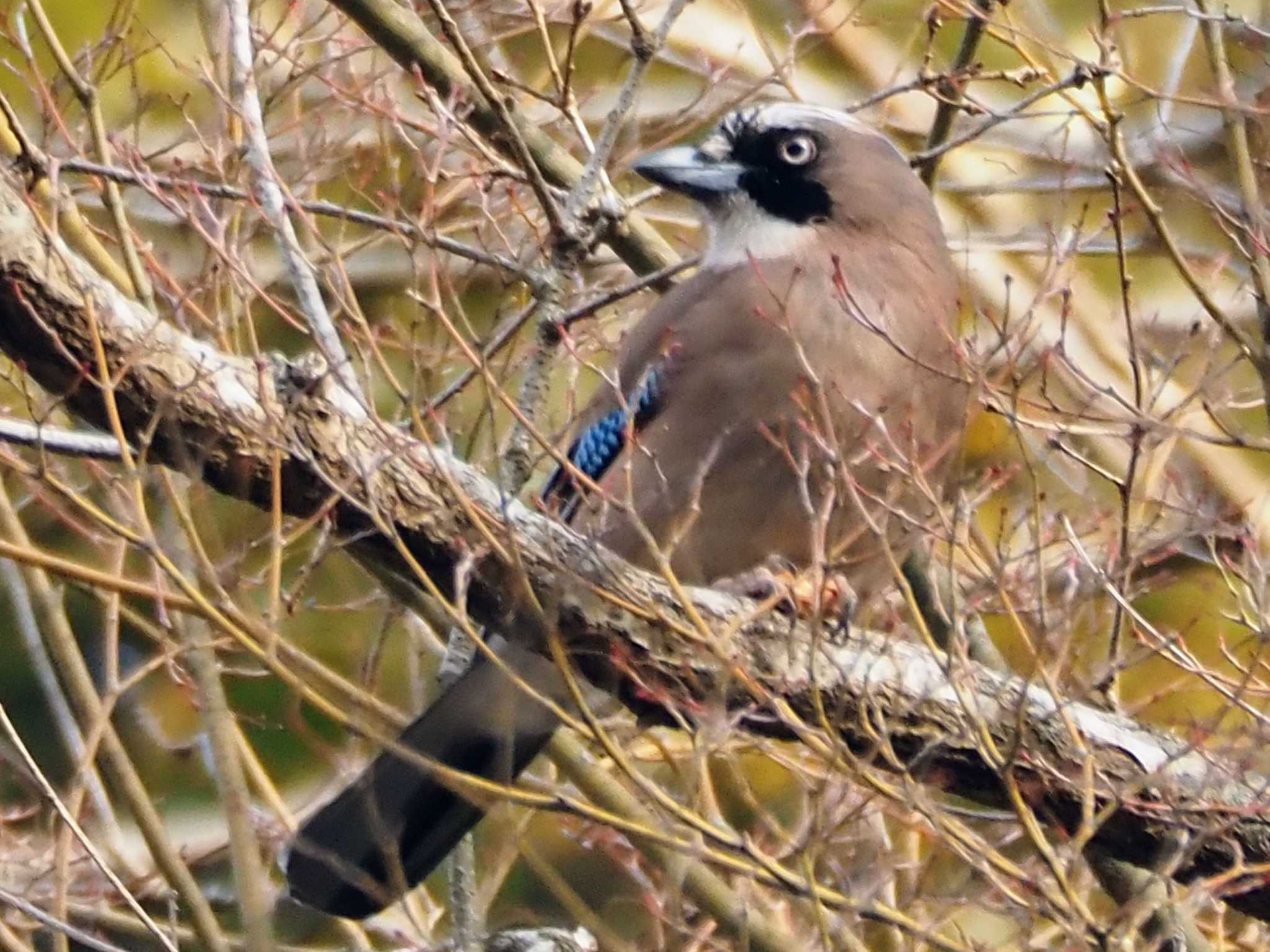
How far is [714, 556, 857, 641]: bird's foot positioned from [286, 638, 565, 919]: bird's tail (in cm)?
48

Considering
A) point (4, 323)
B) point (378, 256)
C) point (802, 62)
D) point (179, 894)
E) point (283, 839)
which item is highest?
point (802, 62)

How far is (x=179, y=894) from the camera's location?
475cm

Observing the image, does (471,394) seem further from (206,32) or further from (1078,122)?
(1078,122)

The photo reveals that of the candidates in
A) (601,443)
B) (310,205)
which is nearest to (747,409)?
(601,443)

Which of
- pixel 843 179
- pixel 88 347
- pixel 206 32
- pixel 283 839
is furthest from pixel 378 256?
pixel 88 347

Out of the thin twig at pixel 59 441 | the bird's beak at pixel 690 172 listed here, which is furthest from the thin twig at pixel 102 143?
the bird's beak at pixel 690 172

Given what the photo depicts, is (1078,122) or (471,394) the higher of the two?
(1078,122)

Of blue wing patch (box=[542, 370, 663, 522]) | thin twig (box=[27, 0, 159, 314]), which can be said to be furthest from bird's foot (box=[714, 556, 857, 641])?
thin twig (box=[27, 0, 159, 314])

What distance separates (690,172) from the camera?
5.01 metres

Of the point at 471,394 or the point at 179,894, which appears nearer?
the point at 179,894

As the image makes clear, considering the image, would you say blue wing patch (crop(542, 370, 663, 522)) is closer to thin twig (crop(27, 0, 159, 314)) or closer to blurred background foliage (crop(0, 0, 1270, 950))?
blurred background foliage (crop(0, 0, 1270, 950))

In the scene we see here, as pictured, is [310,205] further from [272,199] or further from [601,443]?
[601,443]

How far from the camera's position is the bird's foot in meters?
3.64

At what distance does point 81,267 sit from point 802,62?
5867mm
